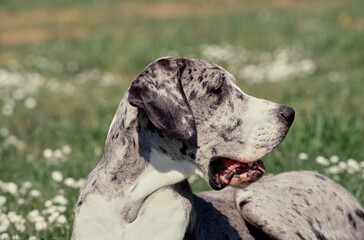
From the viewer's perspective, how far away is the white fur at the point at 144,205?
11.2 ft

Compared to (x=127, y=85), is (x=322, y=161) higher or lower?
higher

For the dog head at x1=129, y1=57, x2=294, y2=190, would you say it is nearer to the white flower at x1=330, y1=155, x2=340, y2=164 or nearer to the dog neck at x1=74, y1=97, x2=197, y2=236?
the dog neck at x1=74, y1=97, x2=197, y2=236

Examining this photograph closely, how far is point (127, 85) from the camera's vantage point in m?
11.5

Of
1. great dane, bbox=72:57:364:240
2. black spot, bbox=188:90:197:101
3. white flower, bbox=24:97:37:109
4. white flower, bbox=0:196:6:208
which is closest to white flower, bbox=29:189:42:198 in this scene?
white flower, bbox=0:196:6:208

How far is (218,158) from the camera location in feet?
11.6

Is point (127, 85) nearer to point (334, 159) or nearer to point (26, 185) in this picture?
point (26, 185)

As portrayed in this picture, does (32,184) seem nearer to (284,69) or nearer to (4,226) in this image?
(4,226)

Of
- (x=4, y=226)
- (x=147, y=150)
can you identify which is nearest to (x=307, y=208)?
(x=147, y=150)

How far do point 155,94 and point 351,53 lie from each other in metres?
9.69

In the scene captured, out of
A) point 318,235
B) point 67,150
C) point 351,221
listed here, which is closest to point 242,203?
point 318,235

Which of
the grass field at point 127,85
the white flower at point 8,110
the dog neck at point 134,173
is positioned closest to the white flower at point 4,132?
the grass field at point 127,85

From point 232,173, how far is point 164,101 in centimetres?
65

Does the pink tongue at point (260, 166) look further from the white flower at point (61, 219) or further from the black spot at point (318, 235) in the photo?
the white flower at point (61, 219)

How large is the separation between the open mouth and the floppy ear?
32cm
